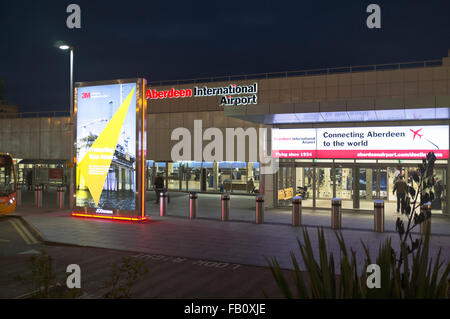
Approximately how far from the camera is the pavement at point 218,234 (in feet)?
32.8

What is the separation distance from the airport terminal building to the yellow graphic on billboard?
55 centimetres

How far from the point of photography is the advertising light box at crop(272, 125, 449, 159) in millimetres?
16344

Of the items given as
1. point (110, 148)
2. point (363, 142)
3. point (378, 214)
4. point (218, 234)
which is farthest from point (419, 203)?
point (363, 142)

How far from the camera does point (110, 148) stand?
1477 cm

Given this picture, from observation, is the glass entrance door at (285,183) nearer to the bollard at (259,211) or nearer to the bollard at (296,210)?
the bollard at (259,211)

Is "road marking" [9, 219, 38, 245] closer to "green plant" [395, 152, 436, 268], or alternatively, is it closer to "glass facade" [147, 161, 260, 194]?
"green plant" [395, 152, 436, 268]

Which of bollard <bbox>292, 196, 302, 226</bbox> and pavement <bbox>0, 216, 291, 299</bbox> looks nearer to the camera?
pavement <bbox>0, 216, 291, 299</bbox>

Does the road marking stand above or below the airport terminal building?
below

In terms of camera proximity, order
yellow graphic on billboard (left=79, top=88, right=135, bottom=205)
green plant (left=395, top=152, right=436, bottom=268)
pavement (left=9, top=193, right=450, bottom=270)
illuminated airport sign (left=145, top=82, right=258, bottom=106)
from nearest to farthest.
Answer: green plant (left=395, top=152, right=436, bottom=268)
pavement (left=9, top=193, right=450, bottom=270)
yellow graphic on billboard (left=79, top=88, right=135, bottom=205)
illuminated airport sign (left=145, top=82, right=258, bottom=106)

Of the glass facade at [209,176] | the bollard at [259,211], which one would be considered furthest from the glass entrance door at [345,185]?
the glass facade at [209,176]

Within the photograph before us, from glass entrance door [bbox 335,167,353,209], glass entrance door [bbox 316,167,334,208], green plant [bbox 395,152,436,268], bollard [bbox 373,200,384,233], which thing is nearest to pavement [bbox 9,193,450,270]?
bollard [bbox 373,200,384,233]

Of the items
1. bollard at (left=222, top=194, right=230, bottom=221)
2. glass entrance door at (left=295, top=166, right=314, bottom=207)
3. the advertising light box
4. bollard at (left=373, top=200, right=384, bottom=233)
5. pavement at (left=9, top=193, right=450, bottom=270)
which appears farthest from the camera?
glass entrance door at (left=295, top=166, right=314, bottom=207)

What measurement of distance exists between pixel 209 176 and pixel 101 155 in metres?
14.8

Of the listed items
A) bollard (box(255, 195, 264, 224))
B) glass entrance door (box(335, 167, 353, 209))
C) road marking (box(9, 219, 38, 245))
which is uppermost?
glass entrance door (box(335, 167, 353, 209))
